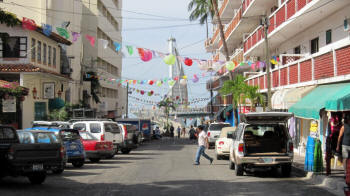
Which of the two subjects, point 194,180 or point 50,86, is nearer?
point 194,180

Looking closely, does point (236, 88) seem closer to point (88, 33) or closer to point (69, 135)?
point (69, 135)

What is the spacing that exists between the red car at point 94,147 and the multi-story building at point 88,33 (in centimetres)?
1558

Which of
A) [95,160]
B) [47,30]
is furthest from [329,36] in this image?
[47,30]

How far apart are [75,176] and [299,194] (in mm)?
7238

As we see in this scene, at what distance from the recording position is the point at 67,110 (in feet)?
118

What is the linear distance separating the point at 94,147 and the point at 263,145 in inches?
307

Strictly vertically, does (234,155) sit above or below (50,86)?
below

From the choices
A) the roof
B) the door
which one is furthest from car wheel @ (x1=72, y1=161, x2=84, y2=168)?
the door

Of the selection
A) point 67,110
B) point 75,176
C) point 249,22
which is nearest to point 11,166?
point 75,176

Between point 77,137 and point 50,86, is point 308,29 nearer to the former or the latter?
point 77,137

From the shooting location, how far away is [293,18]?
79.9 feet

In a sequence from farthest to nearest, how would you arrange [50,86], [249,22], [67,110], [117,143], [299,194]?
[249,22], [67,110], [50,86], [117,143], [299,194]

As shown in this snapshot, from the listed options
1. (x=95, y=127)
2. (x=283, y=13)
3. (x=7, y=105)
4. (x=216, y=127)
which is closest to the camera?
(x=95, y=127)

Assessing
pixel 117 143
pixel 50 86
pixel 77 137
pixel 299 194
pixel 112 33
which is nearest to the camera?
pixel 299 194
